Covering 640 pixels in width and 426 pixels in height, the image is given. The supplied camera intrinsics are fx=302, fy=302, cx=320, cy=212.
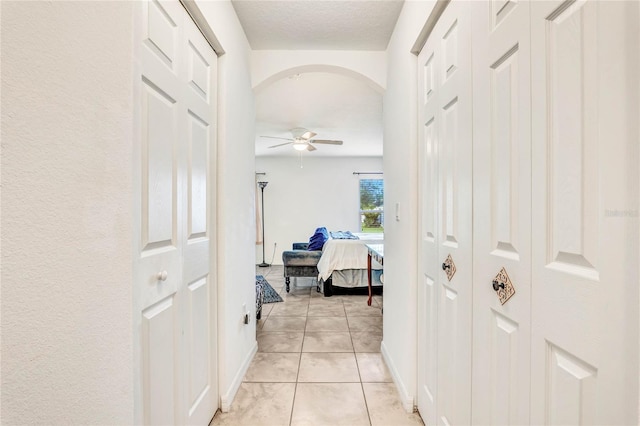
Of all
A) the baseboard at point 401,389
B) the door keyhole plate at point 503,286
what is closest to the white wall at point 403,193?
the baseboard at point 401,389

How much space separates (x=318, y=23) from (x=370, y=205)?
5406 mm

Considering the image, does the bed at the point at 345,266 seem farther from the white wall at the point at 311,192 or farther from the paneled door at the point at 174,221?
the white wall at the point at 311,192

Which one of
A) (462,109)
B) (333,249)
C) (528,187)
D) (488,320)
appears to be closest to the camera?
(528,187)

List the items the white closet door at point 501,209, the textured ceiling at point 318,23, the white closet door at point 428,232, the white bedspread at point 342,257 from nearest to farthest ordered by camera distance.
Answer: the white closet door at point 501,209, the white closet door at point 428,232, the textured ceiling at point 318,23, the white bedspread at point 342,257

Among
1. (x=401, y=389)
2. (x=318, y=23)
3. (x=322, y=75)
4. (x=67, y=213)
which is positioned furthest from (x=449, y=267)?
(x=322, y=75)

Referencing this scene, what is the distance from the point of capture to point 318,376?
2.07 metres

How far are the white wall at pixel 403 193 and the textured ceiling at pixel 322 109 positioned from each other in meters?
1.20

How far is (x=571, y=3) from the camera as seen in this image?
652 millimetres

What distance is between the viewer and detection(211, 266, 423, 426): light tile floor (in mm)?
1672

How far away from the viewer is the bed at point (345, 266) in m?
4.22

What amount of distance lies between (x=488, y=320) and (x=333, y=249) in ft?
10.9

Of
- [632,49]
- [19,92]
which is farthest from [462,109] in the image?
[19,92]

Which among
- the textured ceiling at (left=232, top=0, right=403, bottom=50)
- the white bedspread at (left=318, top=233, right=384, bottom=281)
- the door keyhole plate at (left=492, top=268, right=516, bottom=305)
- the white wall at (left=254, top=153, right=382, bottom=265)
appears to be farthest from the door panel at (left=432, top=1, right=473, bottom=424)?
the white wall at (left=254, top=153, right=382, bottom=265)

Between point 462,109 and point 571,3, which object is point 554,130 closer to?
point 571,3
